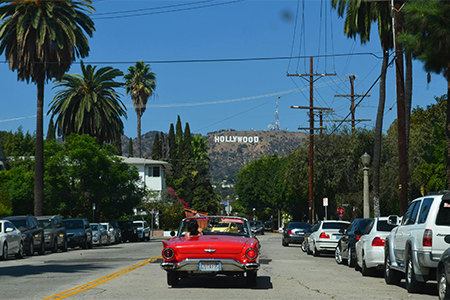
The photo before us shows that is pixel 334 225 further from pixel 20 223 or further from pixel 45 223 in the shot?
pixel 45 223

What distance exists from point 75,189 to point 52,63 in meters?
11.2

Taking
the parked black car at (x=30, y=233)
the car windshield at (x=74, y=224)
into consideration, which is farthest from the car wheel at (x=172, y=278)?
the car windshield at (x=74, y=224)

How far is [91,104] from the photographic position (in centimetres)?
5475

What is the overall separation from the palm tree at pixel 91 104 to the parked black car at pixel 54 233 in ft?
72.5

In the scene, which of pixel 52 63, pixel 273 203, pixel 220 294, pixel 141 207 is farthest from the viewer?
pixel 273 203

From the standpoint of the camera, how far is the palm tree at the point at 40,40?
4303 cm

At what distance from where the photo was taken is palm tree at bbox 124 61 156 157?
82.7 meters

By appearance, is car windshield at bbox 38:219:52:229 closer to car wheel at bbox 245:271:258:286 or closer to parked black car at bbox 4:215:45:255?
parked black car at bbox 4:215:45:255

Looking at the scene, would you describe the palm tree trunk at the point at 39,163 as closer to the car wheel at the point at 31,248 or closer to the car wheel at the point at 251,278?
the car wheel at the point at 31,248

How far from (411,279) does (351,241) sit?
7.66 metres

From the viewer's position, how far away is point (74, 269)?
19.2 meters

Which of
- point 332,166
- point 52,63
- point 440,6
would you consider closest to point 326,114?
point 332,166

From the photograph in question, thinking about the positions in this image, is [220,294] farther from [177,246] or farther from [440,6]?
[440,6]

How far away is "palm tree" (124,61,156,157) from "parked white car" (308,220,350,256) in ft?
186
